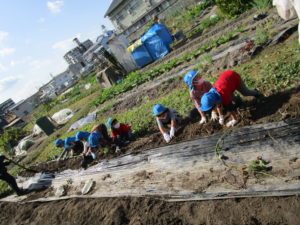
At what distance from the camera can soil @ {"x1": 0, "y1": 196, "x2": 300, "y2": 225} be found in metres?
2.32

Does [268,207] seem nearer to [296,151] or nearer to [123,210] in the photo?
[296,151]

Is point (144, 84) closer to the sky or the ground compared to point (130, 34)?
closer to the ground

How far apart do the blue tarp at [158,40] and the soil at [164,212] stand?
11.9 metres

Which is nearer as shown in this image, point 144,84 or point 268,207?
point 268,207

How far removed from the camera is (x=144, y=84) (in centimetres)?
1151

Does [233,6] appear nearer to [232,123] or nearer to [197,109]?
[197,109]

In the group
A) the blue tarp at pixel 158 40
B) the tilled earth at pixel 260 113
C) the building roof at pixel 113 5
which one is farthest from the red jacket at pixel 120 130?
the building roof at pixel 113 5

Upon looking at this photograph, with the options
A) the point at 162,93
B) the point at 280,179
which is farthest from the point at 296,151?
the point at 162,93

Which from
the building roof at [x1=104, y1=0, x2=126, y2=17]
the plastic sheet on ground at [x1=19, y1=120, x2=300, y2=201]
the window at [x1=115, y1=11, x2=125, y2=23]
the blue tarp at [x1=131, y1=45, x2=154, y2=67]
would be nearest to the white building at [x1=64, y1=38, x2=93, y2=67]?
the building roof at [x1=104, y1=0, x2=126, y2=17]

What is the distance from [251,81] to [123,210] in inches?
158

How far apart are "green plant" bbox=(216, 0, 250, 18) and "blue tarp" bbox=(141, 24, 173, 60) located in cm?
397

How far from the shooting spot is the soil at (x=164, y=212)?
7.61ft

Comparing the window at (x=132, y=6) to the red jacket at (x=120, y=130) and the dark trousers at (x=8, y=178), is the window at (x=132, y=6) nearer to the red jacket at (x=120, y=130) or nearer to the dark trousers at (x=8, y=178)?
the red jacket at (x=120, y=130)

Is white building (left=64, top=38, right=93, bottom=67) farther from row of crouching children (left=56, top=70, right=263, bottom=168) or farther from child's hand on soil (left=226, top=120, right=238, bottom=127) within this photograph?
child's hand on soil (left=226, top=120, right=238, bottom=127)
